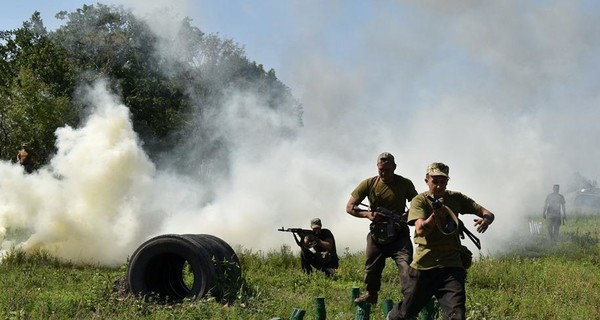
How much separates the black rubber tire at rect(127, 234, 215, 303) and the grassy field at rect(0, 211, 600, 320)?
1.03 ft

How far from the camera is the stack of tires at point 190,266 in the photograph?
31.3 ft

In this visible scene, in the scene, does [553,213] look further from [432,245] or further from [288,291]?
[432,245]

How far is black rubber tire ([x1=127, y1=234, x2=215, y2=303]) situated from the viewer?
957 cm

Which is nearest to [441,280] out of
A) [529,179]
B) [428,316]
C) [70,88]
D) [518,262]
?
[428,316]

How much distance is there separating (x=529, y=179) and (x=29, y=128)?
639 inches

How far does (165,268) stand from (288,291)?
177 centimetres

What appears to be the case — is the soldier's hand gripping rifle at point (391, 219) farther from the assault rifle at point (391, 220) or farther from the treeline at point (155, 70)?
the treeline at point (155, 70)

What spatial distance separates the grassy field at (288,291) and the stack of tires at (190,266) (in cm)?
24

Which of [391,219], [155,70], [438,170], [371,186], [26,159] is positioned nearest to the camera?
[438,170]

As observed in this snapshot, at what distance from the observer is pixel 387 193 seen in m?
8.91

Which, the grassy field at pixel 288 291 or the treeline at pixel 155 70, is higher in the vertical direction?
the treeline at pixel 155 70

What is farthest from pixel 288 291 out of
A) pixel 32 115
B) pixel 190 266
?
pixel 32 115

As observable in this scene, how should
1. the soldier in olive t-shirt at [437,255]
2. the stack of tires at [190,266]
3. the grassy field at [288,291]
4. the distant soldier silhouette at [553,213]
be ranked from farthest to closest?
the distant soldier silhouette at [553,213], the stack of tires at [190,266], the grassy field at [288,291], the soldier in olive t-shirt at [437,255]

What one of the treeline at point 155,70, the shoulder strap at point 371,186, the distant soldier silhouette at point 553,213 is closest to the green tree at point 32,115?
the treeline at point 155,70
